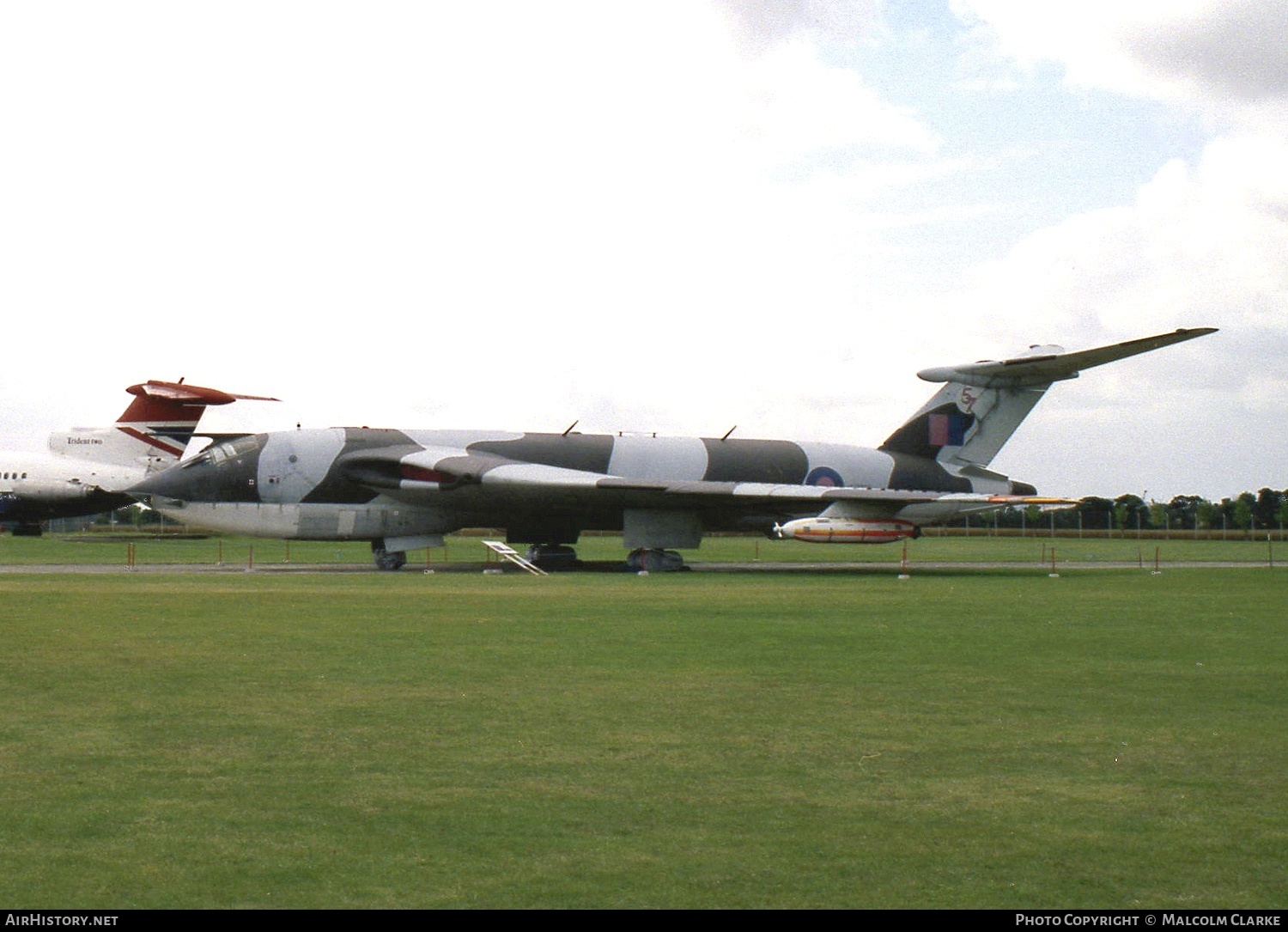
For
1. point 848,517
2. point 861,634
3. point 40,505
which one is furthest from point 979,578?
point 40,505

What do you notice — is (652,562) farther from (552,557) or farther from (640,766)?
(640,766)

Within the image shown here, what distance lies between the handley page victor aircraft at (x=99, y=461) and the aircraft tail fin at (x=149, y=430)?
4cm

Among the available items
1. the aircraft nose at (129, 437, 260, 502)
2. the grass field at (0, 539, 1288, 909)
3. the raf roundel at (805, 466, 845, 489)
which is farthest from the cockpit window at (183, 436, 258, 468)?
the grass field at (0, 539, 1288, 909)

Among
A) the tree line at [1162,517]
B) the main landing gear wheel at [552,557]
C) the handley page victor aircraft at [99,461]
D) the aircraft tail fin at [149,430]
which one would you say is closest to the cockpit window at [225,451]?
the main landing gear wheel at [552,557]

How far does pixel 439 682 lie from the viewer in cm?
1237

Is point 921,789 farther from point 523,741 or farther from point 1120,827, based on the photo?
point 523,741

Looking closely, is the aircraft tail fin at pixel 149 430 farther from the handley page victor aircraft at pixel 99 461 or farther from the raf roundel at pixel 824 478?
the raf roundel at pixel 824 478

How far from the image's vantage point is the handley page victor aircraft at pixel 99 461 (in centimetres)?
6169

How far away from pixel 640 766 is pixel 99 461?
6187cm

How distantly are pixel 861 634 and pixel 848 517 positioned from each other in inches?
724

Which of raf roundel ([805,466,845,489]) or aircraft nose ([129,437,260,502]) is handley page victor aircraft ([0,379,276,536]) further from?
raf roundel ([805,466,845,489])

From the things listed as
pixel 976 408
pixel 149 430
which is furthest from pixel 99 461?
pixel 976 408

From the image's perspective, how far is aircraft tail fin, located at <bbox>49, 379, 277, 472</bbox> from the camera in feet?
198

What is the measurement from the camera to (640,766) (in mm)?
8578
